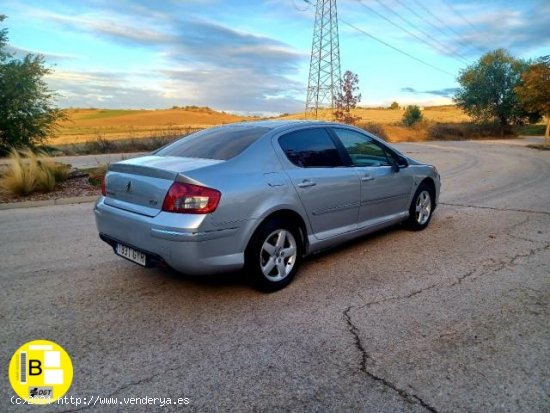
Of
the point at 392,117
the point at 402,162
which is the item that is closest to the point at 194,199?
the point at 402,162

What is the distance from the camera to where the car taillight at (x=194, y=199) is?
3.45 meters

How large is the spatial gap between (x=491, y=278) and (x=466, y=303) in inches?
31.1

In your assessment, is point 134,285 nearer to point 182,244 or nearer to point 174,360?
point 182,244

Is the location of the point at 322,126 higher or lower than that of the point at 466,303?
higher

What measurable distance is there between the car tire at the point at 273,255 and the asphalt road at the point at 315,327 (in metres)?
0.15

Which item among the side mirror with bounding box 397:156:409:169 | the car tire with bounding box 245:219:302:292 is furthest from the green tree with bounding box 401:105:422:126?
the car tire with bounding box 245:219:302:292

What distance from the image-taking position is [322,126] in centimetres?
484

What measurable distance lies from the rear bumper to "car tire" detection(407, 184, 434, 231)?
10.8 feet

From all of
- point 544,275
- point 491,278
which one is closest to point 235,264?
point 491,278

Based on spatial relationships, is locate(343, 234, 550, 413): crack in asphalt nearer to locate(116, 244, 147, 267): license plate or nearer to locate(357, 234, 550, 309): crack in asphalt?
locate(357, 234, 550, 309): crack in asphalt

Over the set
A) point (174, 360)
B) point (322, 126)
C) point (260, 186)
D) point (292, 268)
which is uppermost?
point (322, 126)

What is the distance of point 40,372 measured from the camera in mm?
2906

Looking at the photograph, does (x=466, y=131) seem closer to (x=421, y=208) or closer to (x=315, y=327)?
(x=421, y=208)

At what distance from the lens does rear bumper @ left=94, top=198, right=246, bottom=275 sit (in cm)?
342
